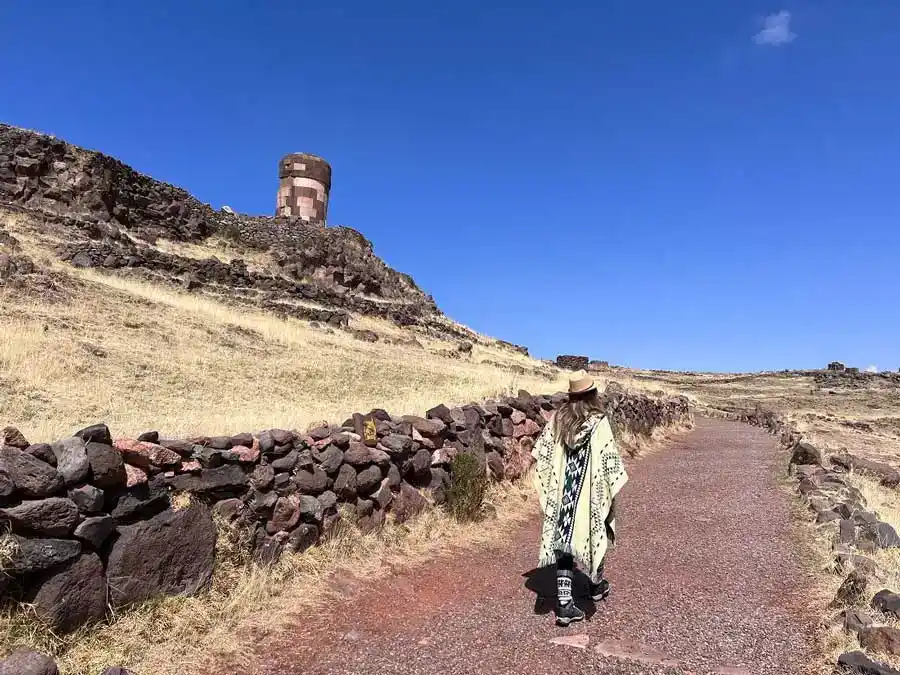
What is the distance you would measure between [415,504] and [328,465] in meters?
1.46

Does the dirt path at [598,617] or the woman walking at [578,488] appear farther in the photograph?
the woman walking at [578,488]

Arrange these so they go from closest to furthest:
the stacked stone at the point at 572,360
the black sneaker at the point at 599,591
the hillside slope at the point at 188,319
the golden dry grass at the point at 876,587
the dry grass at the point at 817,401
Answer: the golden dry grass at the point at 876,587 → the black sneaker at the point at 599,591 → the hillside slope at the point at 188,319 → the dry grass at the point at 817,401 → the stacked stone at the point at 572,360

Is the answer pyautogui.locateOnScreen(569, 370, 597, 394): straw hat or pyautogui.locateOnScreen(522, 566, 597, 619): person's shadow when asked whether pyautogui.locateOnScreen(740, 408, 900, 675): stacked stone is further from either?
pyautogui.locateOnScreen(569, 370, 597, 394): straw hat

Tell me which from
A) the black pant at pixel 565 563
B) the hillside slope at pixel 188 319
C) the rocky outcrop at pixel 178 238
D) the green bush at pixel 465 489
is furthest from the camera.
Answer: the rocky outcrop at pixel 178 238

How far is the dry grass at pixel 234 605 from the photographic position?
3986 millimetres

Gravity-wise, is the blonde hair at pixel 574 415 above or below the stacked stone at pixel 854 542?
above

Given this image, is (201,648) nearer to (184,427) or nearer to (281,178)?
(184,427)

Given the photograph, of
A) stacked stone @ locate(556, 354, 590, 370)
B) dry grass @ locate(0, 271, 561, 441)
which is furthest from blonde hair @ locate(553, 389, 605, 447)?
stacked stone @ locate(556, 354, 590, 370)

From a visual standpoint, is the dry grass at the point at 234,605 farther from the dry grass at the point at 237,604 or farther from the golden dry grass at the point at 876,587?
the golden dry grass at the point at 876,587

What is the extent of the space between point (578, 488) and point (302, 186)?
33.2m

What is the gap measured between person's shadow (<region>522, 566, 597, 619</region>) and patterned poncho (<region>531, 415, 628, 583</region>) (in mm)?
320

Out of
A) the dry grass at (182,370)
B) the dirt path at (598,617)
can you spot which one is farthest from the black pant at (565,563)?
the dry grass at (182,370)

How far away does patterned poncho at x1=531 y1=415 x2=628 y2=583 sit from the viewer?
17.0 feet

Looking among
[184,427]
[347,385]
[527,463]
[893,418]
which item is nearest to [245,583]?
[184,427]
